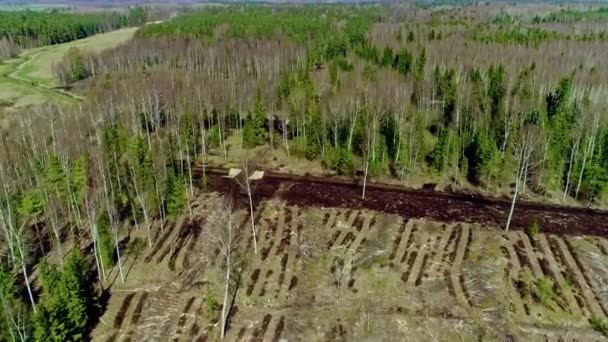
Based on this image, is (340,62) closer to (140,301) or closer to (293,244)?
(293,244)

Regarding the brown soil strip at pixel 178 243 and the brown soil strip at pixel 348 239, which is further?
the brown soil strip at pixel 348 239

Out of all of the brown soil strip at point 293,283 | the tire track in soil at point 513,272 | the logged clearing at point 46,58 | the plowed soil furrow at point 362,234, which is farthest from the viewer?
the logged clearing at point 46,58

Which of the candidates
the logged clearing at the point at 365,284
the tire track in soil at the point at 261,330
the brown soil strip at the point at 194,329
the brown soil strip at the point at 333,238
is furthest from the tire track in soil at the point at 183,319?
the brown soil strip at the point at 333,238

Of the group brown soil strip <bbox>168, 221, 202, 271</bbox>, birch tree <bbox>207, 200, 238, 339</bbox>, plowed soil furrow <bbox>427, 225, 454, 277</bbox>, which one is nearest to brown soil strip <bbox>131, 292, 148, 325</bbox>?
brown soil strip <bbox>168, 221, 202, 271</bbox>

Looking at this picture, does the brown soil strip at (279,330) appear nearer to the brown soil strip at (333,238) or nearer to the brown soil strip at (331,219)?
the brown soil strip at (333,238)

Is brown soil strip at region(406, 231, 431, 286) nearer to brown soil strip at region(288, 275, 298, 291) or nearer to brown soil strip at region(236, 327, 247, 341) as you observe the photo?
brown soil strip at region(288, 275, 298, 291)

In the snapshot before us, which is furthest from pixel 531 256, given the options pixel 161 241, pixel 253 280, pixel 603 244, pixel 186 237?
pixel 161 241
